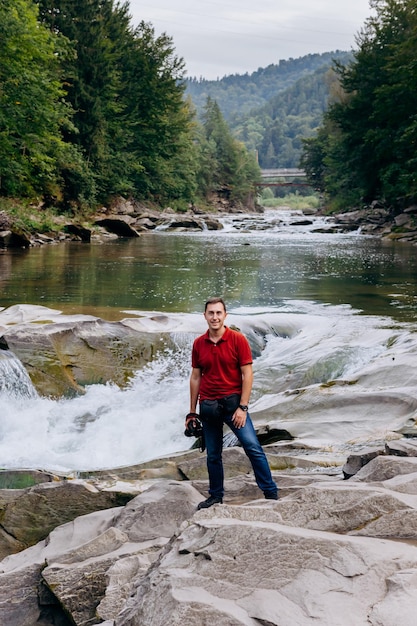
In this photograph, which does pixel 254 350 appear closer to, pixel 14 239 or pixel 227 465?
pixel 227 465

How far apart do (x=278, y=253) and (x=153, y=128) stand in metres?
29.9

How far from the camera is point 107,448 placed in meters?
9.06

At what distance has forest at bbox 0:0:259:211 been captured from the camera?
2964 cm

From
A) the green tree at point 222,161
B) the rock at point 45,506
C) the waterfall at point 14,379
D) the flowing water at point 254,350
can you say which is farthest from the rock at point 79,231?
the green tree at point 222,161

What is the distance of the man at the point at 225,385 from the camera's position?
548 centimetres

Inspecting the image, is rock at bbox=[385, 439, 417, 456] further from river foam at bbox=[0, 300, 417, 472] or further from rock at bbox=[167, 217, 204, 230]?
rock at bbox=[167, 217, 204, 230]

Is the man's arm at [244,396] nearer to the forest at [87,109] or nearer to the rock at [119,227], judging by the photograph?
the forest at [87,109]

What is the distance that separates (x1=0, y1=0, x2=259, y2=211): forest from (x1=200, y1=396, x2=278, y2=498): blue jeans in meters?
25.8

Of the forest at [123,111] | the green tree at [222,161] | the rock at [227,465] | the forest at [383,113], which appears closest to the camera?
the rock at [227,465]

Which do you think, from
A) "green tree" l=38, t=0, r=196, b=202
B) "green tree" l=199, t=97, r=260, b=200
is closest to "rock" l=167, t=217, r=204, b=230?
"green tree" l=38, t=0, r=196, b=202

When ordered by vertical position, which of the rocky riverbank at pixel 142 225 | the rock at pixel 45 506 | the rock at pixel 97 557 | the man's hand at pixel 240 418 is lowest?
the rock at pixel 45 506

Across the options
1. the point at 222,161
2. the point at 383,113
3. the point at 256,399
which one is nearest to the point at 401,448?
the point at 256,399

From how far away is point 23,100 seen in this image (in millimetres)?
29500

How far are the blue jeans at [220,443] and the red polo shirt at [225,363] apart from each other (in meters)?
0.09
